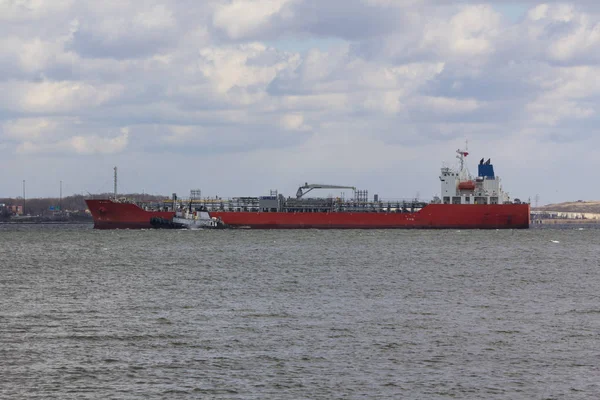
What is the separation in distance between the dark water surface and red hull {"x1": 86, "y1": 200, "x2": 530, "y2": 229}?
45579mm

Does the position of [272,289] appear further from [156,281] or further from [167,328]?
[167,328]

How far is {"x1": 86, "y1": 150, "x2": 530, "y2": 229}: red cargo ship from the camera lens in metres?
100

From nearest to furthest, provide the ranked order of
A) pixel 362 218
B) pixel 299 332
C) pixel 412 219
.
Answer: pixel 299 332 < pixel 412 219 < pixel 362 218

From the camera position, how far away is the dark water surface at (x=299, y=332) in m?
20.6

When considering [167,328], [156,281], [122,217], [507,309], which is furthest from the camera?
[122,217]

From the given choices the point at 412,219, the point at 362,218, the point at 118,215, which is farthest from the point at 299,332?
the point at 362,218

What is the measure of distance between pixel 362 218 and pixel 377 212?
275cm

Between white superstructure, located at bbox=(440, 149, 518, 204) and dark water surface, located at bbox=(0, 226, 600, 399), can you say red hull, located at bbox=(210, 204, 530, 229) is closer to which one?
white superstructure, located at bbox=(440, 149, 518, 204)

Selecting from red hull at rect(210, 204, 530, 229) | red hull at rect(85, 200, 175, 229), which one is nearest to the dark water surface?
red hull at rect(210, 204, 530, 229)

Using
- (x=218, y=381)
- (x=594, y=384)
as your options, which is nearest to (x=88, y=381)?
(x=218, y=381)

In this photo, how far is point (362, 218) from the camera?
4092 inches

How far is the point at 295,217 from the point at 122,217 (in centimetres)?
1958

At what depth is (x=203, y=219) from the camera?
347ft

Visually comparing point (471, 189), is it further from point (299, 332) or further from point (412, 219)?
point (299, 332)
